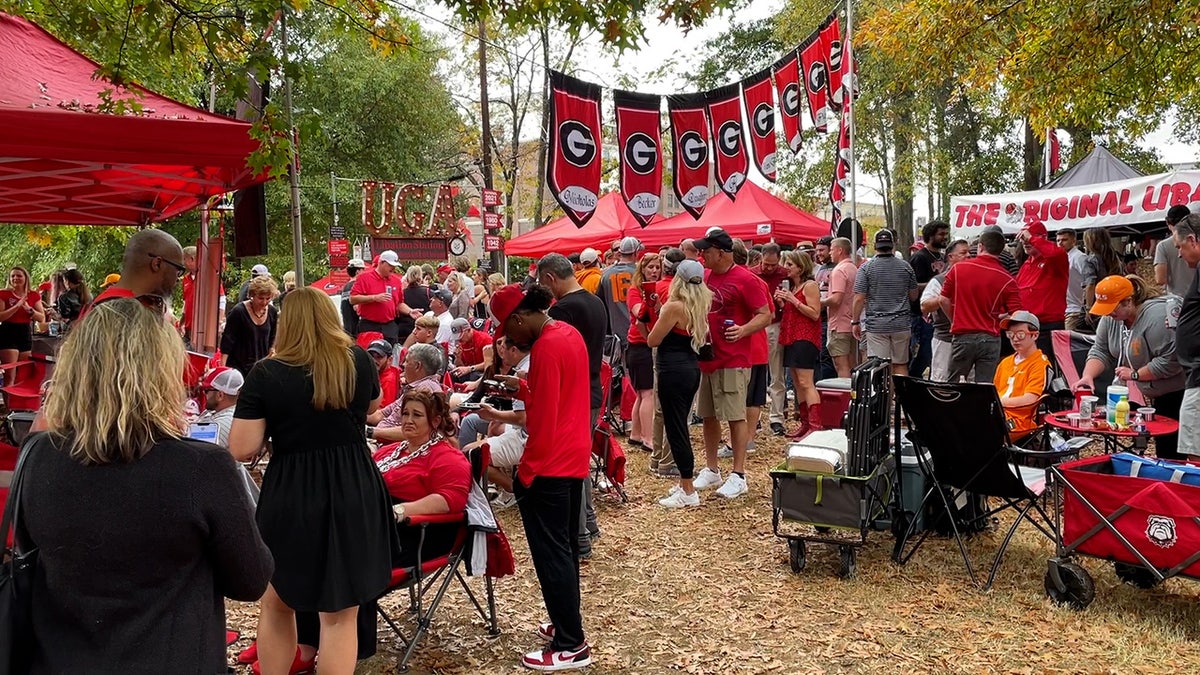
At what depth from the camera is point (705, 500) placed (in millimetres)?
6543

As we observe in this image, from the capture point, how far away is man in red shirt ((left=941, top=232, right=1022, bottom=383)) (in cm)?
730

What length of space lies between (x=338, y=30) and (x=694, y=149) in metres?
5.28

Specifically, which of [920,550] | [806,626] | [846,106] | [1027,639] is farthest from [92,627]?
[846,106]

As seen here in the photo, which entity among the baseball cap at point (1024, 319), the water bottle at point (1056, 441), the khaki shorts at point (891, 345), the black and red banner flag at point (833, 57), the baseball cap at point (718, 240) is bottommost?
the water bottle at point (1056, 441)

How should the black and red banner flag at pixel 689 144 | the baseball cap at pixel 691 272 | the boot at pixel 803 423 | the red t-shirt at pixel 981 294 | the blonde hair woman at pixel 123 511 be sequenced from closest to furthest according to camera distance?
the blonde hair woman at pixel 123 511, the baseball cap at pixel 691 272, the red t-shirt at pixel 981 294, the boot at pixel 803 423, the black and red banner flag at pixel 689 144

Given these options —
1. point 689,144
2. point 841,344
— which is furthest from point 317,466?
point 689,144

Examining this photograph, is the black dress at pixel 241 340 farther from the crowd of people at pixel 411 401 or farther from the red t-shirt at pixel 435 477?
the red t-shirt at pixel 435 477

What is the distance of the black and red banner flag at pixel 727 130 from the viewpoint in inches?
383

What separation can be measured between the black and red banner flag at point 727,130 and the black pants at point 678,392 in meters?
4.30

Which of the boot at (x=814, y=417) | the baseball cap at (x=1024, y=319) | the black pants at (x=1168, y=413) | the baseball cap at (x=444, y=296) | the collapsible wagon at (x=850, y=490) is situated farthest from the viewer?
the baseball cap at (x=444, y=296)

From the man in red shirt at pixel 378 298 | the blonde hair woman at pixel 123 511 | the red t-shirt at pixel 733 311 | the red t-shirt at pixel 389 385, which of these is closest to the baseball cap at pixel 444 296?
the man in red shirt at pixel 378 298

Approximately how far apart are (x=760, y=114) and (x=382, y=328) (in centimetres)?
495

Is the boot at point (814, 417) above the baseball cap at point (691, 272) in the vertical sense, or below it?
below

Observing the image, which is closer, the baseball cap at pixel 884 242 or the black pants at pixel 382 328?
the baseball cap at pixel 884 242
